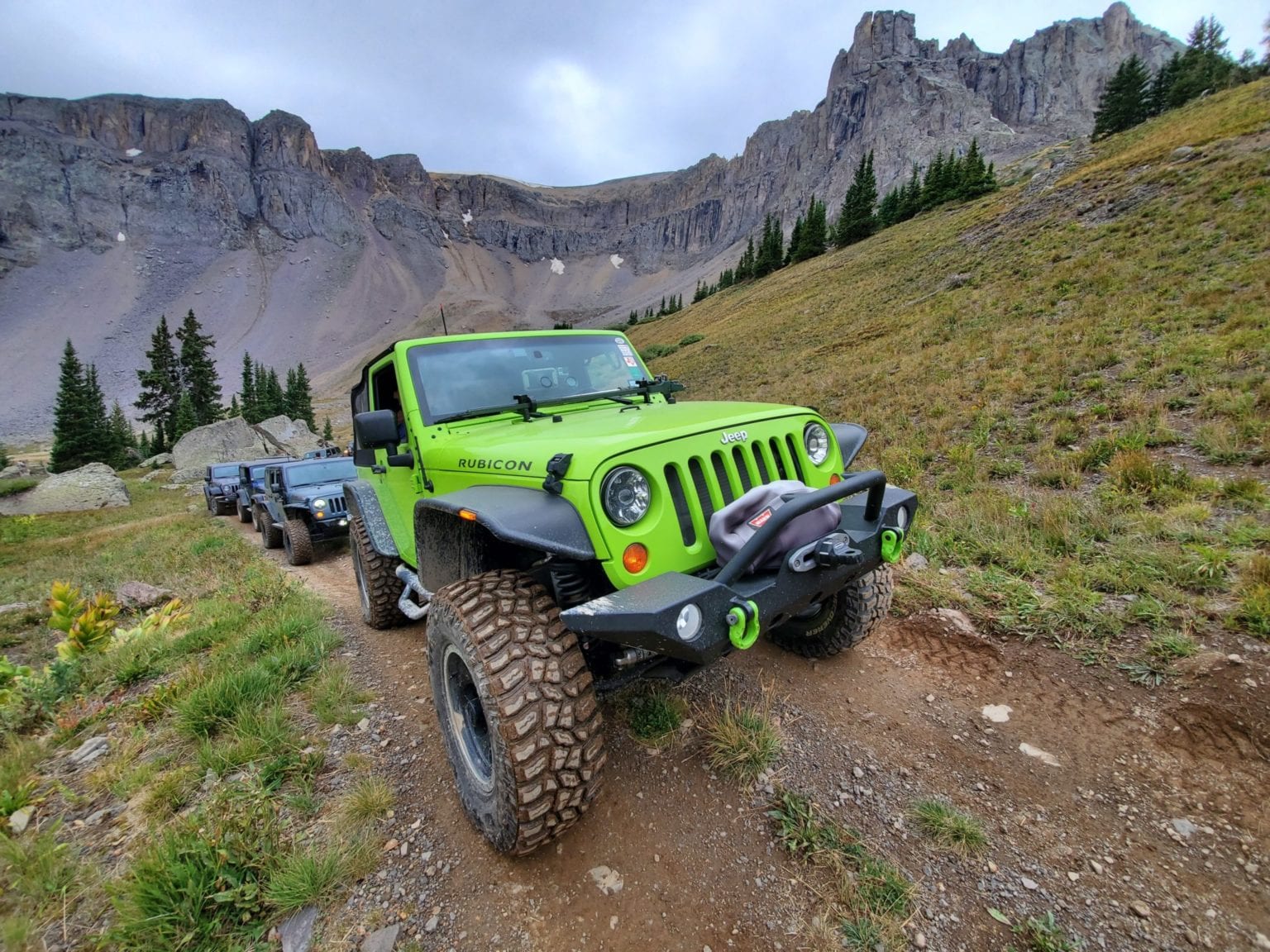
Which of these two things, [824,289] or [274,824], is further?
[824,289]

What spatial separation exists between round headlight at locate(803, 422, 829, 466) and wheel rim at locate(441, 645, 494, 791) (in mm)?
1960

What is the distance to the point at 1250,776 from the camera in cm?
222

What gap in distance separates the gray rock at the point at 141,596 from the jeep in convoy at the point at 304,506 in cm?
154

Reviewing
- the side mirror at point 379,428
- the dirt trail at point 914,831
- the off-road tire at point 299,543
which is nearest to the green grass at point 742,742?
the dirt trail at point 914,831

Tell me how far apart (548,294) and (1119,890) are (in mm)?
153657

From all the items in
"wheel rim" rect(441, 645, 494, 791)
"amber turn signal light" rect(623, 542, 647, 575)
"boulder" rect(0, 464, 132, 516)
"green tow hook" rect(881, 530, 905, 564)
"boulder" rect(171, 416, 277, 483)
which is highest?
"boulder" rect(171, 416, 277, 483)

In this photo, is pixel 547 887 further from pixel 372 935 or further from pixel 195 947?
pixel 195 947

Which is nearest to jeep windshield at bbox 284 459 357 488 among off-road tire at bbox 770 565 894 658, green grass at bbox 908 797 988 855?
off-road tire at bbox 770 565 894 658

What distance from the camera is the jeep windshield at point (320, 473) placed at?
29.7ft

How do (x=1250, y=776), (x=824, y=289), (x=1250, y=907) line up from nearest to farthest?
(x=1250, y=907) < (x=1250, y=776) < (x=824, y=289)

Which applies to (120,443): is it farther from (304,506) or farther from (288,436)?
(304,506)

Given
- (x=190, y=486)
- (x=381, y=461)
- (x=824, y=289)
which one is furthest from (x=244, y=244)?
(x=381, y=461)

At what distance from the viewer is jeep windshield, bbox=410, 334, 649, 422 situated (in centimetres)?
328

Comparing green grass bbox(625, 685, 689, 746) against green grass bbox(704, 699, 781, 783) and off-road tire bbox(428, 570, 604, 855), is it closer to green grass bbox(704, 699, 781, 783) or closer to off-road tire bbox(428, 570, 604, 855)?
green grass bbox(704, 699, 781, 783)
